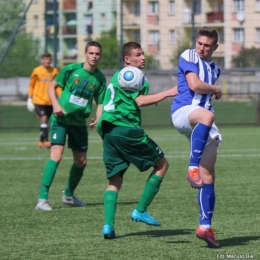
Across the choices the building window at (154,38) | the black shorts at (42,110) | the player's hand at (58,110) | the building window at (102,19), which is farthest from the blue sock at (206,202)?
the building window at (154,38)

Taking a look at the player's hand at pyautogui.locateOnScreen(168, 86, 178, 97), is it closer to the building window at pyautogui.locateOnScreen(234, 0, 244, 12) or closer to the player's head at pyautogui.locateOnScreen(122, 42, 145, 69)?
the player's head at pyautogui.locateOnScreen(122, 42, 145, 69)

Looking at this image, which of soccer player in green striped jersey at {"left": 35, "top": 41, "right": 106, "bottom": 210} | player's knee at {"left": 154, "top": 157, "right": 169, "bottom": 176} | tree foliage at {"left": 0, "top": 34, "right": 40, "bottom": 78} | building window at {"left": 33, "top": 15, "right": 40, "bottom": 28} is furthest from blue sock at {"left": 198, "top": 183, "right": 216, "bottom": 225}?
building window at {"left": 33, "top": 15, "right": 40, "bottom": 28}

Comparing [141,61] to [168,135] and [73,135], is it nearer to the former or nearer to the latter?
[73,135]

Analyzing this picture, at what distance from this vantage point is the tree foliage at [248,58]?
23.8m

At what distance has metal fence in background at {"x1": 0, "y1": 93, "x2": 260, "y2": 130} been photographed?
23.2 metres

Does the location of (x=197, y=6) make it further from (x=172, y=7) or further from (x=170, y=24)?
(x=170, y=24)

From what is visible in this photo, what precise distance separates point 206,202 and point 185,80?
1.00 metres

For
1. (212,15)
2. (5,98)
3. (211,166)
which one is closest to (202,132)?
(211,166)

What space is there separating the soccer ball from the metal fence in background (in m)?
16.1

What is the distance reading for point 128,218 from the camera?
821 centimetres

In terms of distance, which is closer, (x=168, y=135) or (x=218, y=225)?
(x=218, y=225)

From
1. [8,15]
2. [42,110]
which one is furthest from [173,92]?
[8,15]

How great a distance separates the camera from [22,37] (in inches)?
1112

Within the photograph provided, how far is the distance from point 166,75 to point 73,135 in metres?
16.4
